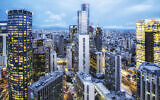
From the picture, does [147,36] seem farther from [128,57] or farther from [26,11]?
[26,11]

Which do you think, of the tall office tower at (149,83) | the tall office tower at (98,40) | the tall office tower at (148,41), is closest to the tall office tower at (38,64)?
the tall office tower at (149,83)

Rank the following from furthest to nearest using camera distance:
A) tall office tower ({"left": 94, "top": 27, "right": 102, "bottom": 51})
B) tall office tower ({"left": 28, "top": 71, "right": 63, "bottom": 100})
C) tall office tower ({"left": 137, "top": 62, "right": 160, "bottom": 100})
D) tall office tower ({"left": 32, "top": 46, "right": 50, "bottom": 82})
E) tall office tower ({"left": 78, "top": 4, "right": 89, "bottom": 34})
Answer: tall office tower ({"left": 94, "top": 27, "right": 102, "bottom": 51}), tall office tower ({"left": 78, "top": 4, "right": 89, "bottom": 34}), tall office tower ({"left": 32, "top": 46, "right": 50, "bottom": 82}), tall office tower ({"left": 28, "top": 71, "right": 63, "bottom": 100}), tall office tower ({"left": 137, "top": 62, "right": 160, "bottom": 100})

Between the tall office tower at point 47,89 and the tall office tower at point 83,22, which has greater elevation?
Result: the tall office tower at point 83,22

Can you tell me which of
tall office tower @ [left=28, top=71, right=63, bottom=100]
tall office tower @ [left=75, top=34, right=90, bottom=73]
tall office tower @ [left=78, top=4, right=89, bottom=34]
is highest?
tall office tower @ [left=78, top=4, right=89, bottom=34]

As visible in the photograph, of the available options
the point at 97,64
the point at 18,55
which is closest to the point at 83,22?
the point at 97,64

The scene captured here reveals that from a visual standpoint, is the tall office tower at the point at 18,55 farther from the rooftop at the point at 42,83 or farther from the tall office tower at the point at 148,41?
the tall office tower at the point at 148,41

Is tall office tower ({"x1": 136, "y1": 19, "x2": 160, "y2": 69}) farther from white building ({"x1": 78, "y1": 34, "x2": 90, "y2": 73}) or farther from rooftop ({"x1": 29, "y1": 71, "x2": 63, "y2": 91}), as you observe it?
rooftop ({"x1": 29, "y1": 71, "x2": 63, "y2": 91})

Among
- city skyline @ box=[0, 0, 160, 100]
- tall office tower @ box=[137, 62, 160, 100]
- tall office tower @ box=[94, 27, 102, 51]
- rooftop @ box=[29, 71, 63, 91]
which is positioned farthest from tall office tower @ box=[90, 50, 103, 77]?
tall office tower @ box=[137, 62, 160, 100]
